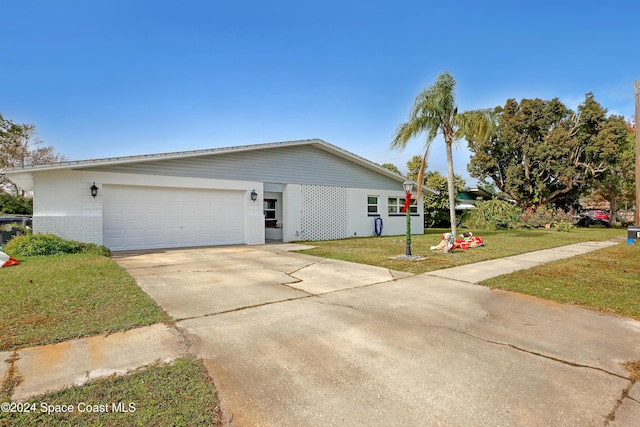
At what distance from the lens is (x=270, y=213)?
50.9 feet

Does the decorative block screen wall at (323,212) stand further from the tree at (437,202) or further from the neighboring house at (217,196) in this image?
the tree at (437,202)

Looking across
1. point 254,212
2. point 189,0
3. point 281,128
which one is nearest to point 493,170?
point 281,128

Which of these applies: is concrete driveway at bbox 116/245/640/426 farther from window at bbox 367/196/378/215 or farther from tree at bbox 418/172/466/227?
tree at bbox 418/172/466/227

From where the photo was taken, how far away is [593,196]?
4109 centimetres

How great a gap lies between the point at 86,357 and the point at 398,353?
289 centimetres

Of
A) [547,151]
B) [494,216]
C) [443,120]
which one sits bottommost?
[494,216]

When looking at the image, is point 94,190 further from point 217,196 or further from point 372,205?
point 372,205

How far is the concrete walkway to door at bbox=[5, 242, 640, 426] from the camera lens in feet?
7.27

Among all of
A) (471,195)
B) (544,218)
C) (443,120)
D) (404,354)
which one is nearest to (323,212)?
(443,120)

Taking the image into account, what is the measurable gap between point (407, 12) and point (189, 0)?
672 cm

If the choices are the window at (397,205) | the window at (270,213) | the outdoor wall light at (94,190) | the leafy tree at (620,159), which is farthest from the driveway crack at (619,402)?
the leafy tree at (620,159)

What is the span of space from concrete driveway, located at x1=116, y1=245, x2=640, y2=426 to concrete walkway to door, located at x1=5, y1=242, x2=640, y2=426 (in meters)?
0.01

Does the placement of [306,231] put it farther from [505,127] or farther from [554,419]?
[505,127]

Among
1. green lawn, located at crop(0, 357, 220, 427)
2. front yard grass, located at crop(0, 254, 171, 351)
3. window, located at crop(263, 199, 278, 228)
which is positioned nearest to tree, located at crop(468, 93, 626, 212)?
window, located at crop(263, 199, 278, 228)
